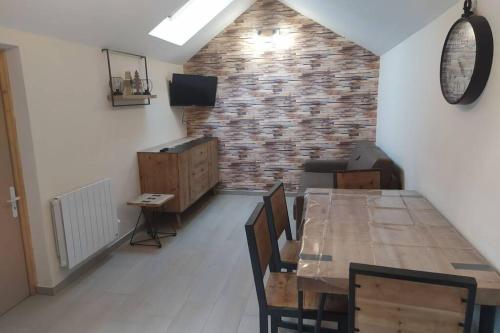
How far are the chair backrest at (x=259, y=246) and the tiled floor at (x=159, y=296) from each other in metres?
0.67

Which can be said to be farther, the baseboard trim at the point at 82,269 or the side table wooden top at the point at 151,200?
the side table wooden top at the point at 151,200

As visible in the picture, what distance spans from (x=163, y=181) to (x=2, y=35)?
2.10 m

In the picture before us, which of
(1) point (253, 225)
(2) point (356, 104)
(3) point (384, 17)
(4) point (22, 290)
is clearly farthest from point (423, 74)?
(4) point (22, 290)

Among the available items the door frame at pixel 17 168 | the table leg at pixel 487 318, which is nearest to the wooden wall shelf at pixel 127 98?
the door frame at pixel 17 168

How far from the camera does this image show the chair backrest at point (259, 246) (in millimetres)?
1688

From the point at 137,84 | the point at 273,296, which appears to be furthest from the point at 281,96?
the point at 273,296

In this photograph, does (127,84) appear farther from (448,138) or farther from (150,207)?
(448,138)

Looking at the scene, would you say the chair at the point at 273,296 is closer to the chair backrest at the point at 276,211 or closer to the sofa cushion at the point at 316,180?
the chair backrest at the point at 276,211

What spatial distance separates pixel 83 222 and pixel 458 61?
300 centimetres

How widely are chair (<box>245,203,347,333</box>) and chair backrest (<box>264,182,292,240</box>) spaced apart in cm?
12

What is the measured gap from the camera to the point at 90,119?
3.13 m

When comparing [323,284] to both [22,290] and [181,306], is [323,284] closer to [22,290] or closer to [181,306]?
[181,306]

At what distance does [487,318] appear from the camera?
142 cm

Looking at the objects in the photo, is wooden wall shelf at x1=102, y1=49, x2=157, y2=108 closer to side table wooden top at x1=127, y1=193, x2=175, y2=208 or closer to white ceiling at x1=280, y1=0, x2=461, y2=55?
side table wooden top at x1=127, y1=193, x2=175, y2=208
